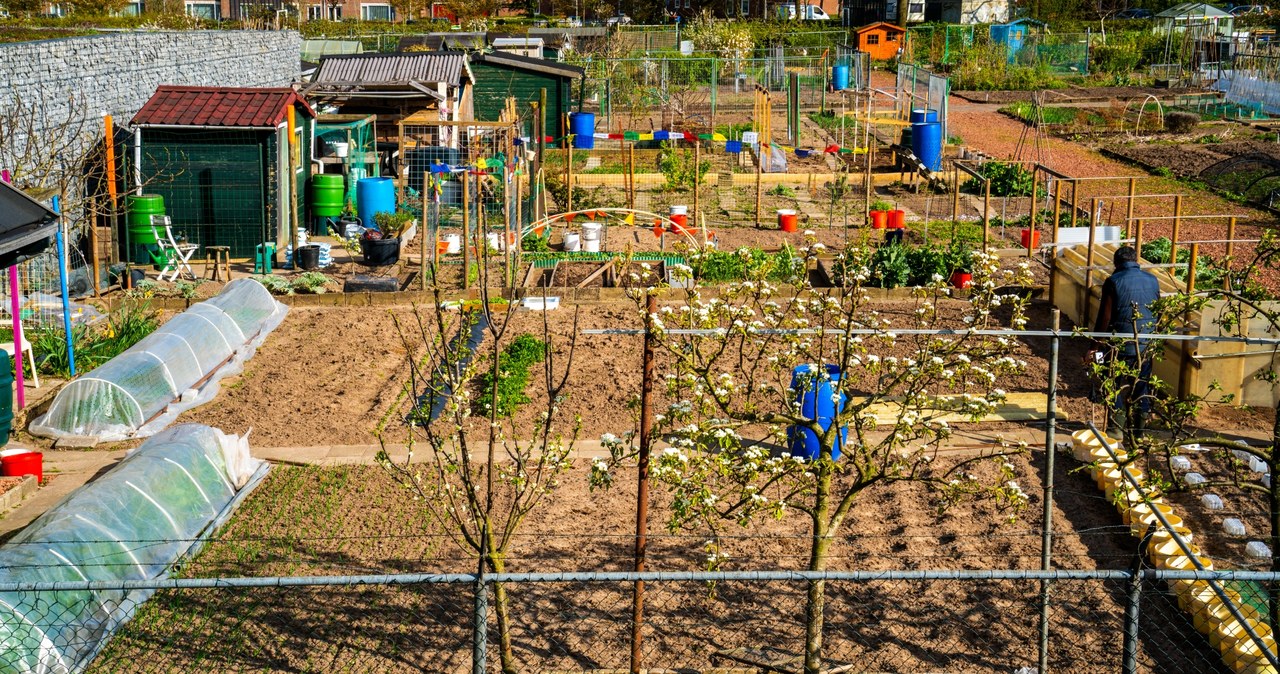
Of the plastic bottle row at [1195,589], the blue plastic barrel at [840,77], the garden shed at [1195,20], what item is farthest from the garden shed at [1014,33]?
the plastic bottle row at [1195,589]

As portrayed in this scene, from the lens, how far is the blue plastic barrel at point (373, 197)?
2275 cm

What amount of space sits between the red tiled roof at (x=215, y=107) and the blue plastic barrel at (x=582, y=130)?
36.3 ft

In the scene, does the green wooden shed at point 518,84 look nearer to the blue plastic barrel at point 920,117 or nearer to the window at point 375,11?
the blue plastic barrel at point 920,117

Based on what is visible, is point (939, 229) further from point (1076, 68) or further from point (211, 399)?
point (1076, 68)

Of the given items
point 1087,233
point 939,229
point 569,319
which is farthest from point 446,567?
point 939,229

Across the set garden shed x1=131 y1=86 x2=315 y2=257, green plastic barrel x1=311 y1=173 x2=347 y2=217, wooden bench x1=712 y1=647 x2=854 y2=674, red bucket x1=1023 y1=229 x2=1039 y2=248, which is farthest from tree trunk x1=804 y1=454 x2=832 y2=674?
green plastic barrel x1=311 y1=173 x2=347 y2=217

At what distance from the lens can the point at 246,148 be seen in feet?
68.1

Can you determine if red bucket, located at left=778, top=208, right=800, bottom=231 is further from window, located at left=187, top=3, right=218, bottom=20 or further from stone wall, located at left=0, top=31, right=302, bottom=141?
window, located at left=187, top=3, right=218, bottom=20

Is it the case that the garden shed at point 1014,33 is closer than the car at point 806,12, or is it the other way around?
the garden shed at point 1014,33

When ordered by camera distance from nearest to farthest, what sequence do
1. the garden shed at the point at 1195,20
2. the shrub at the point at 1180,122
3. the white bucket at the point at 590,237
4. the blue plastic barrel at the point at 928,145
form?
the white bucket at the point at 590,237 < the blue plastic barrel at the point at 928,145 < the shrub at the point at 1180,122 < the garden shed at the point at 1195,20

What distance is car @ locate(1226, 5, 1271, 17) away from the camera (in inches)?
2469

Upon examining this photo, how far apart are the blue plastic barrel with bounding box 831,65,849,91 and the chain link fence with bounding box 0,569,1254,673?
3757 centimetres

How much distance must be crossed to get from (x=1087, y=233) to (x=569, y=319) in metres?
6.27

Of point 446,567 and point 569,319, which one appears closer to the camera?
point 446,567
